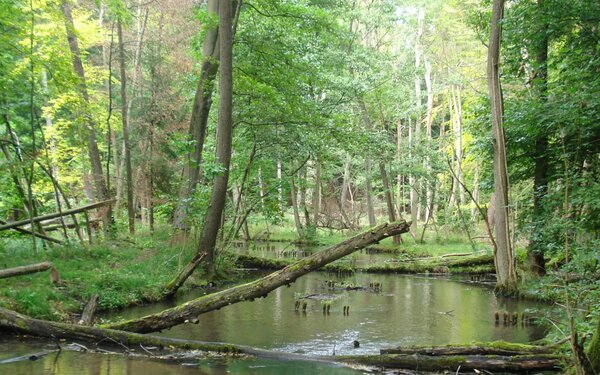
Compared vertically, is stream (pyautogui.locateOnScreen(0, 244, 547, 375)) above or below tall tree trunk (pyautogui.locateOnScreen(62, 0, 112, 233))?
below

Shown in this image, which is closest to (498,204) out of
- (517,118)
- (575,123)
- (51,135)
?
(517,118)

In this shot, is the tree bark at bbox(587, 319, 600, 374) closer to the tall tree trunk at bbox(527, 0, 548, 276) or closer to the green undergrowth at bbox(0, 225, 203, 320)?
the tall tree trunk at bbox(527, 0, 548, 276)

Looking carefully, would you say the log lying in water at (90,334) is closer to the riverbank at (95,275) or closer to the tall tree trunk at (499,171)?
the riverbank at (95,275)

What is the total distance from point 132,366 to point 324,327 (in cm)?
434

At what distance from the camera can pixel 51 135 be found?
56.1ft

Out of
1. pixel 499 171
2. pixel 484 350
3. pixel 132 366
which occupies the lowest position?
pixel 132 366

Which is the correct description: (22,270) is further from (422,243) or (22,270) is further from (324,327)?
(422,243)

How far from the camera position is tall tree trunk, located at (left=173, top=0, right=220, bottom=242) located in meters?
14.6

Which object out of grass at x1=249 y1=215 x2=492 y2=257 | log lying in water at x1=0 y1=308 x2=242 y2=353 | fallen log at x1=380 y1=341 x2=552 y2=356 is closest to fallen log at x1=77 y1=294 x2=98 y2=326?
log lying in water at x1=0 y1=308 x2=242 y2=353

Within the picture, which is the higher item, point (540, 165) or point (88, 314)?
point (540, 165)

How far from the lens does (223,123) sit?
13.0m

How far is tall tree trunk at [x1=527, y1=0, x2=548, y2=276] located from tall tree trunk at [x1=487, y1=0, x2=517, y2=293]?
0.72 metres

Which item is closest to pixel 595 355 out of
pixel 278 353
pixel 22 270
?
pixel 278 353

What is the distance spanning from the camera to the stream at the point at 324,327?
21.9 feet
